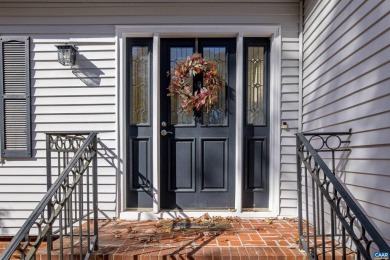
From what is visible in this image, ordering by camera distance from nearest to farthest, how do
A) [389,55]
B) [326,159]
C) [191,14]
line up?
[389,55], [326,159], [191,14]

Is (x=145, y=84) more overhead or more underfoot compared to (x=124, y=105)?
more overhead

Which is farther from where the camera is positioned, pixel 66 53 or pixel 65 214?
pixel 66 53

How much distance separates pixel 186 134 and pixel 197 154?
0.85 ft

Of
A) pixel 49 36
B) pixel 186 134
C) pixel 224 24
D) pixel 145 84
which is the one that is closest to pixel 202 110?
pixel 186 134

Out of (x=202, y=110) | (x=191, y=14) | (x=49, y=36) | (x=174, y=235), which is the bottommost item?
(x=174, y=235)

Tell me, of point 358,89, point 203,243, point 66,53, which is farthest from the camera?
point 66,53

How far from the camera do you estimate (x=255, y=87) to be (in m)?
3.49

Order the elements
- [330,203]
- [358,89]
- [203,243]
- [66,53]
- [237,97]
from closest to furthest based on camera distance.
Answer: [330,203] → [358,89] → [203,243] → [66,53] → [237,97]

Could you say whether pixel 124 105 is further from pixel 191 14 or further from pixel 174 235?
pixel 174 235

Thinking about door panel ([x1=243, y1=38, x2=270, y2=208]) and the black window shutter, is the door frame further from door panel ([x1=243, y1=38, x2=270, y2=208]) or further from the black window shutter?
the black window shutter

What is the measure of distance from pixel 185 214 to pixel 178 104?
1.24m

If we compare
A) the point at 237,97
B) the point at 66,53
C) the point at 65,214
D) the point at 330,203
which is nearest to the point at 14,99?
the point at 66,53

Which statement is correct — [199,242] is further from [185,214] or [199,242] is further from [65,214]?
[65,214]

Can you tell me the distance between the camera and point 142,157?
3.48 metres
